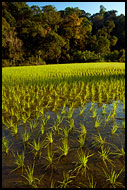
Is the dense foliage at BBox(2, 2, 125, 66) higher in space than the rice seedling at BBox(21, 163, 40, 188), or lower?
higher

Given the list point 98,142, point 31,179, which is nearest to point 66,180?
point 31,179

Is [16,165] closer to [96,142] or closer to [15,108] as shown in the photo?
[96,142]

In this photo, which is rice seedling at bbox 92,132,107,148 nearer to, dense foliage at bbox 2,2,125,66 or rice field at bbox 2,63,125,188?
rice field at bbox 2,63,125,188

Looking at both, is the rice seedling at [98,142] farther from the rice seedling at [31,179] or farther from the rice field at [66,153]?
the rice seedling at [31,179]

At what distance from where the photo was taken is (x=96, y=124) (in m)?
2.63

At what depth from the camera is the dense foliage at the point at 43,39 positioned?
22406 mm

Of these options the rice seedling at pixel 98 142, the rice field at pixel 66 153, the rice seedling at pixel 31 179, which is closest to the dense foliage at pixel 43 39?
the rice field at pixel 66 153

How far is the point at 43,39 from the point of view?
24734 mm

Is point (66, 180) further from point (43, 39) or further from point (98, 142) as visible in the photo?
A: point (43, 39)

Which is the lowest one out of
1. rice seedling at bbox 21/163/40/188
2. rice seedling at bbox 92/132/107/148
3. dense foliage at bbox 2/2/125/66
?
rice seedling at bbox 21/163/40/188

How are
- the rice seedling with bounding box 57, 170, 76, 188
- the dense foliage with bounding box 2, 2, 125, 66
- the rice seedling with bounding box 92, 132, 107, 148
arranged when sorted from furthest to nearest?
the dense foliage with bounding box 2, 2, 125, 66 < the rice seedling with bounding box 92, 132, 107, 148 < the rice seedling with bounding box 57, 170, 76, 188

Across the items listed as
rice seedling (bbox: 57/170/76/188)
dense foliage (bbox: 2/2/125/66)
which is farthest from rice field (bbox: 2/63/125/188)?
dense foliage (bbox: 2/2/125/66)

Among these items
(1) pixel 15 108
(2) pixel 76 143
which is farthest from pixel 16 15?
(2) pixel 76 143

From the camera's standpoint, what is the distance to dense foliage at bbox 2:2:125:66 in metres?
22.4
